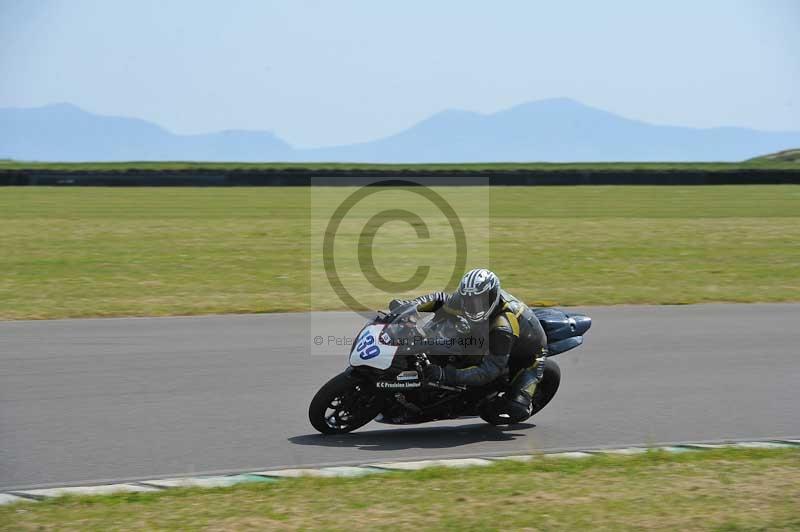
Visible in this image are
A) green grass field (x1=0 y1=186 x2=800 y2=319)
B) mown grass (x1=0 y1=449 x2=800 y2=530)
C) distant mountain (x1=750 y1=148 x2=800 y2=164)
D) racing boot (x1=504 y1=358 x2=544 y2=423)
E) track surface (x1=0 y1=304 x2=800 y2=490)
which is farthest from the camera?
distant mountain (x1=750 y1=148 x2=800 y2=164)

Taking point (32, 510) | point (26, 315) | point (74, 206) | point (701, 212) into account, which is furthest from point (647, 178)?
point (32, 510)

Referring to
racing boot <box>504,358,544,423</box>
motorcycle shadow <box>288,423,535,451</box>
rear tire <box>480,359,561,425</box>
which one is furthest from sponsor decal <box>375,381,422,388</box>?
rear tire <box>480,359,561,425</box>

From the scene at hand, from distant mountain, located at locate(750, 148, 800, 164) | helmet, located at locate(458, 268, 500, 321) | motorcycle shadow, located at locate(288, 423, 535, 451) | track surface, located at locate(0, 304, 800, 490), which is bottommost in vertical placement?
motorcycle shadow, located at locate(288, 423, 535, 451)

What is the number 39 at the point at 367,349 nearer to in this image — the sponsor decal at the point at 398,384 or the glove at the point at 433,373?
the sponsor decal at the point at 398,384

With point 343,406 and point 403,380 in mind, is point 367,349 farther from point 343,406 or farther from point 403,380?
point 343,406

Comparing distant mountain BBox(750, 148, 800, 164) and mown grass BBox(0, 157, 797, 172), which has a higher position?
distant mountain BBox(750, 148, 800, 164)

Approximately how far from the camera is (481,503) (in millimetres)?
6047

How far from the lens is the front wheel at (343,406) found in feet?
25.7

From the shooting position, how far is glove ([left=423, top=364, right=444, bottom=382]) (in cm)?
796

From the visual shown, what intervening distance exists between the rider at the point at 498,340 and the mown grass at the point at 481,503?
1.19 metres

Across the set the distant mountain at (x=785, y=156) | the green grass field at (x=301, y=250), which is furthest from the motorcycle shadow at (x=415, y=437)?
the distant mountain at (x=785, y=156)

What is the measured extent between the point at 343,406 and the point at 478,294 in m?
1.41

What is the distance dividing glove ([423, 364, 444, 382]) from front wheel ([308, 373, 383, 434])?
16.7 inches

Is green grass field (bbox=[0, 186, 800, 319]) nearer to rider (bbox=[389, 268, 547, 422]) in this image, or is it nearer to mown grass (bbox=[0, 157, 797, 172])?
mown grass (bbox=[0, 157, 797, 172])
